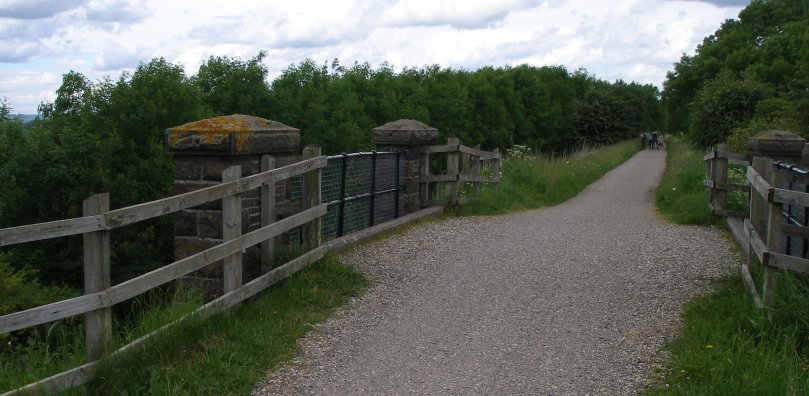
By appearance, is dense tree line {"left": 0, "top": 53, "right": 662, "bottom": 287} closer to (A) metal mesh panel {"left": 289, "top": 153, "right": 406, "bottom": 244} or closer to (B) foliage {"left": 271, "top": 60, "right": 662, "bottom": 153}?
(B) foliage {"left": 271, "top": 60, "right": 662, "bottom": 153}

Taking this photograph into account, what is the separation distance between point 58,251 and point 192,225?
9.01 meters

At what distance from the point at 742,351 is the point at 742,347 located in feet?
0.09

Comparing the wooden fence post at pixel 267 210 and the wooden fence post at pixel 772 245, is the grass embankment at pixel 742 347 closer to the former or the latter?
the wooden fence post at pixel 772 245

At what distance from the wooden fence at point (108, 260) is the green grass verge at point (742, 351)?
10.6ft

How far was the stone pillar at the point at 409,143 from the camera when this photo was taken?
43.1ft

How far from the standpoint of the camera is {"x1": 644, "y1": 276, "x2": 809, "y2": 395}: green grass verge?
16.1 ft

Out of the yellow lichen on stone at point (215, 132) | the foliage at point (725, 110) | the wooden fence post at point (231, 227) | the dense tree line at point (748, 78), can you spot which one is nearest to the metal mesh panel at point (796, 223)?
the wooden fence post at point (231, 227)

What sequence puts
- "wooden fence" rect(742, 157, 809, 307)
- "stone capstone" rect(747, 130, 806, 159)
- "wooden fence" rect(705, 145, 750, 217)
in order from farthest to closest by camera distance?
"wooden fence" rect(705, 145, 750, 217), "stone capstone" rect(747, 130, 806, 159), "wooden fence" rect(742, 157, 809, 307)

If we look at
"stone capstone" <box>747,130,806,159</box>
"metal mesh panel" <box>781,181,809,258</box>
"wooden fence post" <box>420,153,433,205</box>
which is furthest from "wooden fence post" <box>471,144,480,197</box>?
"metal mesh panel" <box>781,181,809,258</box>

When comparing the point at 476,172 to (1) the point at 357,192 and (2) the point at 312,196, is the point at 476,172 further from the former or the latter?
(2) the point at 312,196

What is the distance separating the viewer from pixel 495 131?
4012 cm

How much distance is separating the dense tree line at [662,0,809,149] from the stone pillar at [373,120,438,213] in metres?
11.8

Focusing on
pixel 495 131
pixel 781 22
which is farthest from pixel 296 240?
pixel 781 22

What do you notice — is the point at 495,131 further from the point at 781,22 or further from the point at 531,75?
the point at 781,22
